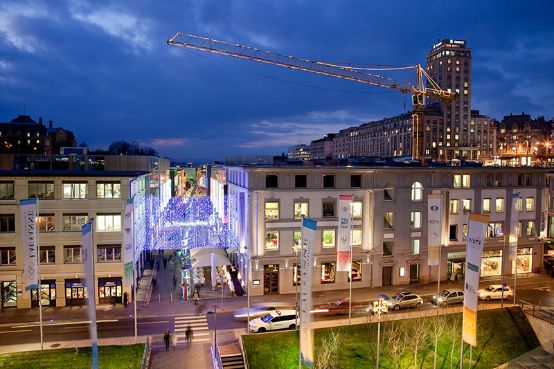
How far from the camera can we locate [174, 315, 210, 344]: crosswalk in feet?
110

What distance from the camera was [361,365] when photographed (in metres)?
31.0

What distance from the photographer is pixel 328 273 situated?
4512cm

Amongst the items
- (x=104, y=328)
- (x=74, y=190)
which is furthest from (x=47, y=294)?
(x=74, y=190)

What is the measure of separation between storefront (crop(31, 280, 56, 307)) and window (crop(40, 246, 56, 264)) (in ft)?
6.38

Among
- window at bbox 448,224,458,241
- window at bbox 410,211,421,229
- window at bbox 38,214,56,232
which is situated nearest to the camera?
window at bbox 38,214,56,232

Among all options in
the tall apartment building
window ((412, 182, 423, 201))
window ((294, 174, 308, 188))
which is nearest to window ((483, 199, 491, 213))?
the tall apartment building

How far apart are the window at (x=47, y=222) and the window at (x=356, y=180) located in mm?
30231

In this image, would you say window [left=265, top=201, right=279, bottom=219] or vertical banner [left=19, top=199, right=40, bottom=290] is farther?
window [left=265, top=201, right=279, bottom=219]

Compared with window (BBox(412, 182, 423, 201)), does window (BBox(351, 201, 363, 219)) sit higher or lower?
lower

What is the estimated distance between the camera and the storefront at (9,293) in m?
39.7

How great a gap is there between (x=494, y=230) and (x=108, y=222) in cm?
4370

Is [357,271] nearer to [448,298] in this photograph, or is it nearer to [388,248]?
[388,248]

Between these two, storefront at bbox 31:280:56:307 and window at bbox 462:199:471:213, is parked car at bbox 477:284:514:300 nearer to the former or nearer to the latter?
window at bbox 462:199:471:213

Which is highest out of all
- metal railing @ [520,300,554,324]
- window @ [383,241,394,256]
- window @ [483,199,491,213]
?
window @ [483,199,491,213]
